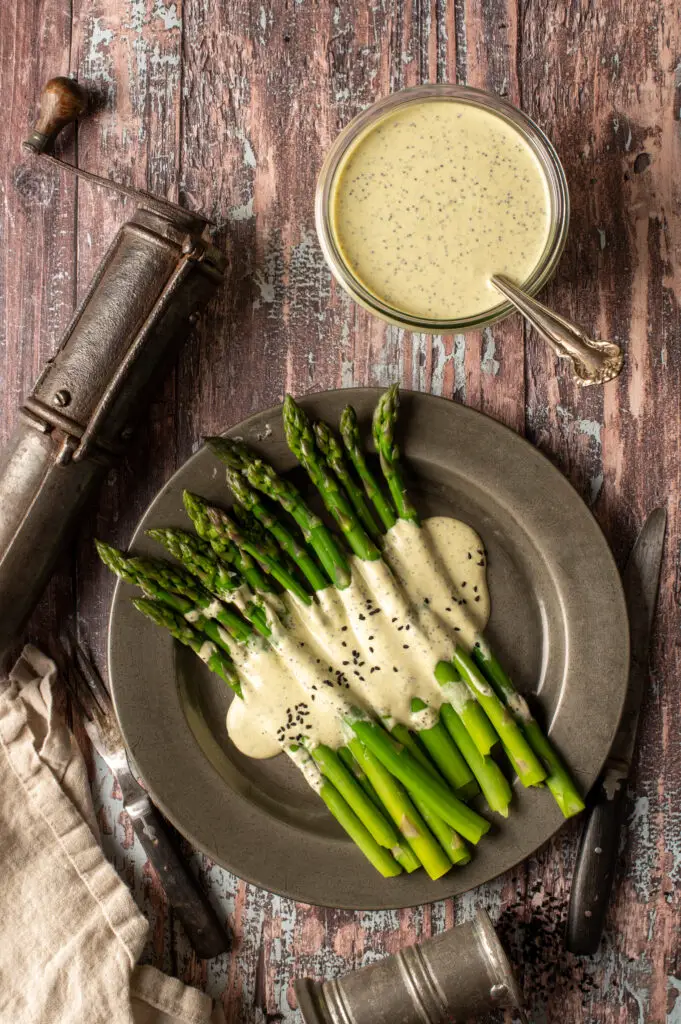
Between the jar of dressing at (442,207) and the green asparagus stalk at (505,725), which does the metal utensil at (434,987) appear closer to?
the green asparagus stalk at (505,725)

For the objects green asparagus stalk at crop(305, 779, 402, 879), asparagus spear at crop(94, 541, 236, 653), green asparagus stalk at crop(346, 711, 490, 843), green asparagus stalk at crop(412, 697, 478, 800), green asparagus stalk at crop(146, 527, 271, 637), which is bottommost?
green asparagus stalk at crop(305, 779, 402, 879)

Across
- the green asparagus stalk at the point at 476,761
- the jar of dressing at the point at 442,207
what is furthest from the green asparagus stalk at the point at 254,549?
the jar of dressing at the point at 442,207

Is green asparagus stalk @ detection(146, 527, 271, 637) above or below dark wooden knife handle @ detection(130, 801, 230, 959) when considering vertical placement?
Result: above

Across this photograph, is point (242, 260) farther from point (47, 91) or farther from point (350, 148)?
point (47, 91)

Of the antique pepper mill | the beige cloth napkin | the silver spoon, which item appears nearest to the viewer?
the silver spoon

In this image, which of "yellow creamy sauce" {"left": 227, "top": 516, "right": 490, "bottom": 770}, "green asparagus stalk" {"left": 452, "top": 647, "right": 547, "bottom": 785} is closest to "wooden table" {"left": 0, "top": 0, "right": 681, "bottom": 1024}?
"green asparagus stalk" {"left": 452, "top": 647, "right": 547, "bottom": 785}

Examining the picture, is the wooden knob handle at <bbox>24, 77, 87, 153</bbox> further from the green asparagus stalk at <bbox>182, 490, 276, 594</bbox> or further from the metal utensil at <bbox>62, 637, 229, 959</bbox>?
the metal utensil at <bbox>62, 637, 229, 959</bbox>

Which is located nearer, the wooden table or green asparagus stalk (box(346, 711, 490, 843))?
green asparagus stalk (box(346, 711, 490, 843))

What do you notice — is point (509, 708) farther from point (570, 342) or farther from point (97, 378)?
point (97, 378)
